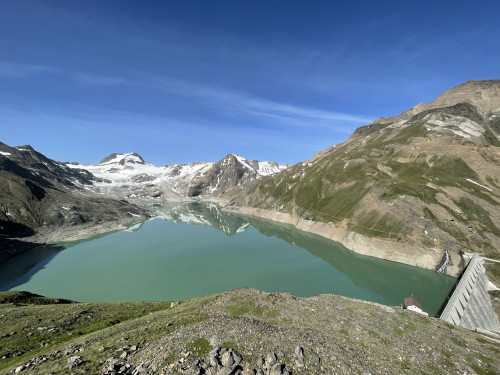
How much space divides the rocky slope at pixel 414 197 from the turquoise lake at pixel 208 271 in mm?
11749

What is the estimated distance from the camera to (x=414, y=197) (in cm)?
11069

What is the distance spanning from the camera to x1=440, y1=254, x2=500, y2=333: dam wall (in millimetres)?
49656

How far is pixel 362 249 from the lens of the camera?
105 m

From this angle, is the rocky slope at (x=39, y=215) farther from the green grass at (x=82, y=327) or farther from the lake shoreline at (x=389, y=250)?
the lake shoreline at (x=389, y=250)

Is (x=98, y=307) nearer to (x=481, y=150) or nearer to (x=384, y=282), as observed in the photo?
(x=384, y=282)

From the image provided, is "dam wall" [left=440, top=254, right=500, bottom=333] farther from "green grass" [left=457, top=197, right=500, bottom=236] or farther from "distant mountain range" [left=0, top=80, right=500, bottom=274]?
"green grass" [left=457, top=197, right=500, bottom=236]

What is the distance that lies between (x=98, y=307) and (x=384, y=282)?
253ft

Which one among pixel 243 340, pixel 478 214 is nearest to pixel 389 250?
pixel 478 214

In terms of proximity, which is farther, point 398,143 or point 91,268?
point 398,143

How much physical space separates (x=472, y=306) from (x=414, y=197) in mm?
65730

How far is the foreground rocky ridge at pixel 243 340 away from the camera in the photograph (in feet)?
62.6

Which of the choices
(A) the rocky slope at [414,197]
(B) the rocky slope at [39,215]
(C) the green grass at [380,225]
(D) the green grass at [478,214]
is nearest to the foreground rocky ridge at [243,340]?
(A) the rocky slope at [414,197]

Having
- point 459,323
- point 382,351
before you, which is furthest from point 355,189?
point 382,351

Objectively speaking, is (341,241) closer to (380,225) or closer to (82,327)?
(380,225)
